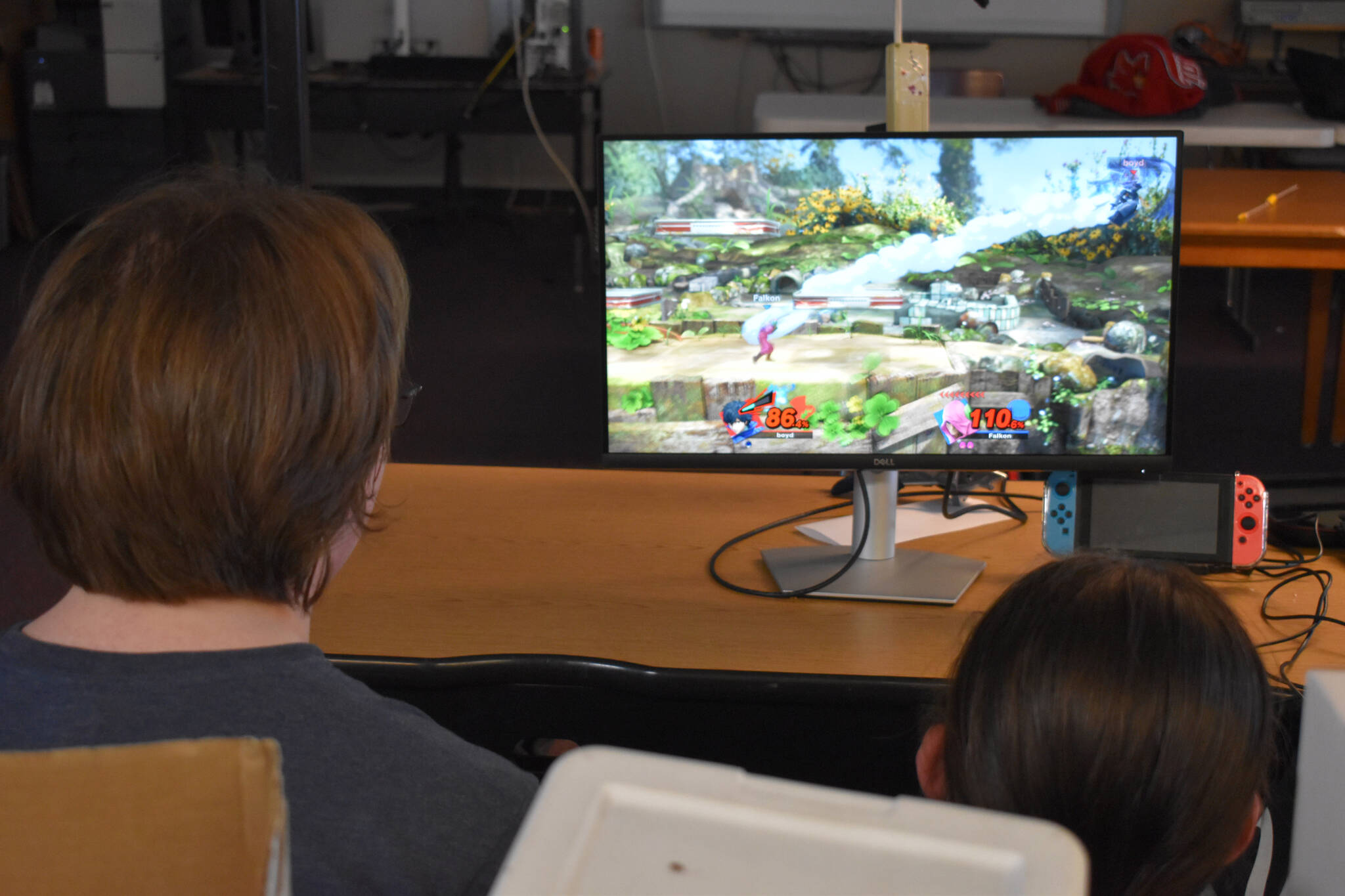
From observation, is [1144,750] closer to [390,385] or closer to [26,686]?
[390,385]

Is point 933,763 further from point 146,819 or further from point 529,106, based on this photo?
point 529,106

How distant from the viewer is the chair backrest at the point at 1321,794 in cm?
59

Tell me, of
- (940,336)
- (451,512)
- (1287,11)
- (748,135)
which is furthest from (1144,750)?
(1287,11)

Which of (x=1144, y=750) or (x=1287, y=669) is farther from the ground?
(x=1144, y=750)

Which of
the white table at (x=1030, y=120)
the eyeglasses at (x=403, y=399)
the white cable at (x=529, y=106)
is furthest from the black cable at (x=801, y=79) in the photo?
the eyeglasses at (x=403, y=399)

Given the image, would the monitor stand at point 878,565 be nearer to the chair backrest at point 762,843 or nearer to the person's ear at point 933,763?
the person's ear at point 933,763

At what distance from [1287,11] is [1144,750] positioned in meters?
6.08

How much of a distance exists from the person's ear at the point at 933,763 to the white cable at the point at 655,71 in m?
5.69

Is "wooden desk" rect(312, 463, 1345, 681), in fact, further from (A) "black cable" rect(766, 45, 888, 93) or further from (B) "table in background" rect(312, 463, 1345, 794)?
(A) "black cable" rect(766, 45, 888, 93)

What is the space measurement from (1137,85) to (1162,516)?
3.15 meters

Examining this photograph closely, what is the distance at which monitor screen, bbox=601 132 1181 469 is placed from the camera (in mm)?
1230

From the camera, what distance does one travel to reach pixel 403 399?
988mm

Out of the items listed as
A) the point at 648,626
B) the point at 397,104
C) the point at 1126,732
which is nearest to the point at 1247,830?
the point at 1126,732

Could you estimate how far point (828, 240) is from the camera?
1.26 metres
